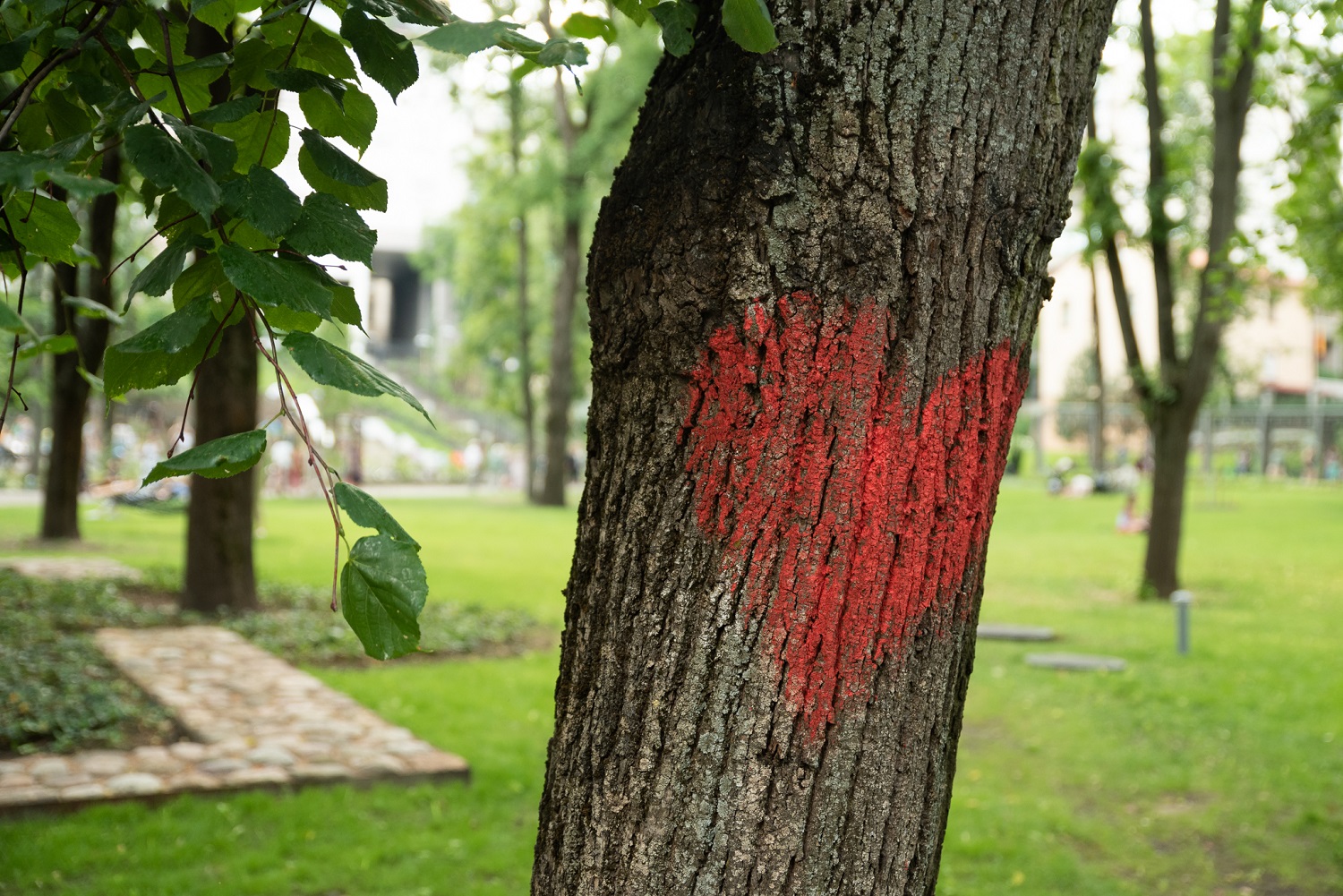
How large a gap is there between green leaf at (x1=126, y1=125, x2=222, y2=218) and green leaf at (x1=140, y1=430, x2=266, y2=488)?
25cm

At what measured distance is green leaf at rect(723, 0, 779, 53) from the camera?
1.49 meters

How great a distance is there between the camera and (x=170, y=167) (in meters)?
1.28

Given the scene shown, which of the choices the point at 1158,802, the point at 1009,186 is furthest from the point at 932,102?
the point at 1158,802

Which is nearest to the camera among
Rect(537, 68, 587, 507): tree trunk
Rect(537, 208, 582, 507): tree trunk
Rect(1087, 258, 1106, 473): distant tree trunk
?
Rect(537, 68, 587, 507): tree trunk

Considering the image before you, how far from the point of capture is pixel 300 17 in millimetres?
1539

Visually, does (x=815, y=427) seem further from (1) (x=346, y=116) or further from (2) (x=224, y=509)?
(2) (x=224, y=509)

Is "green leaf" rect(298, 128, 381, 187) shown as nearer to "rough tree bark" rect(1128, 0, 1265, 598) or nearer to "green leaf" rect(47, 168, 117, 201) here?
A: "green leaf" rect(47, 168, 117, 201)

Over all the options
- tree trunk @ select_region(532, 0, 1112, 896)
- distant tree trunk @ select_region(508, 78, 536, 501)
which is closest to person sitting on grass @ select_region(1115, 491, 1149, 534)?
distant tree trunk @ select_region(508, 78, 536, 501)

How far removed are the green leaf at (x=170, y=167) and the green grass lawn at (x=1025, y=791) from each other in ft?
12.6

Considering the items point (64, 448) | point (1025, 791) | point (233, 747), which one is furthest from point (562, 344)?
point (1025, 791)

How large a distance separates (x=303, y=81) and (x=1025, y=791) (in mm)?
5992

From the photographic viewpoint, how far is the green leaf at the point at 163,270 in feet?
4.39

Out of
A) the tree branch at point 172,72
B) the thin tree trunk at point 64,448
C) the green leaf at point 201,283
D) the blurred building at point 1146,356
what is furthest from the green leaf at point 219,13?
the blurred building at point 1146,356

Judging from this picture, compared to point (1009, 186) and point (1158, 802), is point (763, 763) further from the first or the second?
point (1158, 802)
